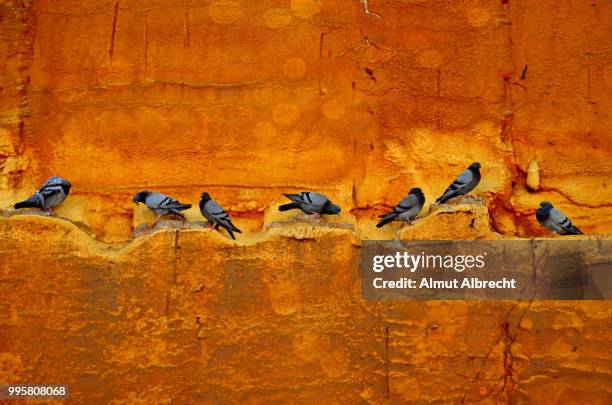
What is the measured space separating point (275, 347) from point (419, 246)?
141cm

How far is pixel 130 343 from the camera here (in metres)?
7.45

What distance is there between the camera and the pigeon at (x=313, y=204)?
792cm

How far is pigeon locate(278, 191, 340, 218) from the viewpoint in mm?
7918

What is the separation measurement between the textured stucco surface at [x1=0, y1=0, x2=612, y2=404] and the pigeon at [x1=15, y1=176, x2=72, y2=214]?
23cm

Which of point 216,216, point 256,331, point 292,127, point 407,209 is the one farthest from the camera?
point 292,127

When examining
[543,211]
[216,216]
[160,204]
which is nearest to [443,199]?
[543,211]

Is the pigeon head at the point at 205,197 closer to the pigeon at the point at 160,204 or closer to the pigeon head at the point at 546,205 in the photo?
the pigeon at the point at 160,204

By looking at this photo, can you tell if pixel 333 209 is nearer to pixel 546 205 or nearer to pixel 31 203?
pixel 546 205

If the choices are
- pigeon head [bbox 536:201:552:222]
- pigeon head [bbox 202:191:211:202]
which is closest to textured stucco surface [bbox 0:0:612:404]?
pigeon head [bbox 202:191:211:202]

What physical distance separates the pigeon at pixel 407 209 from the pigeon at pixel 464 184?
192 mm

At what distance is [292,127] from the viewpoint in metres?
8.90

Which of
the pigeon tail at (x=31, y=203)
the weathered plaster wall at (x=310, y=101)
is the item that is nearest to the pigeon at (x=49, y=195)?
the pigeon tail at (x=31, y=203)

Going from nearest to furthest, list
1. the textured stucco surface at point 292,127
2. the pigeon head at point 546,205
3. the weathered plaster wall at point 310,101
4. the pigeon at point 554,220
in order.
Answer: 1. the textured stucco surface at point 292,127
2. the pigeon at point 554,220
3. the pigeon head at point 546,205
4. the weathered plaster wall at point 310,101

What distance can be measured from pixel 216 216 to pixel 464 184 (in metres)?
2.11
